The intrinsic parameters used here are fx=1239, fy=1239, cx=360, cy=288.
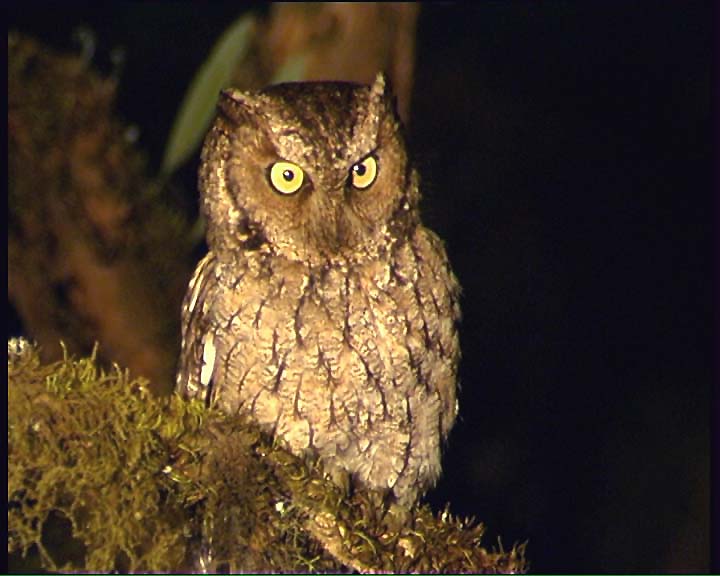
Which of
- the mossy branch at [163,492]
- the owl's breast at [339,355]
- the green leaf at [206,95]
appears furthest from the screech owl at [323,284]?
the green leaf at [206,95]

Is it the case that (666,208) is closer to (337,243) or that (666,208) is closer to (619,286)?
(619,286)

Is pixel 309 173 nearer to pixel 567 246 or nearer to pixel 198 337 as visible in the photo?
pixel 198 337

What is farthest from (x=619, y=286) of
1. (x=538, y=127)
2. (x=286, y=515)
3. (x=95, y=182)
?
(x=286, y=515)

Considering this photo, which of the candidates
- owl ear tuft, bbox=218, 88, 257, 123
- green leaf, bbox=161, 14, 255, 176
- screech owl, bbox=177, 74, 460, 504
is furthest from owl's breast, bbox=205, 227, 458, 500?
green leaf, bbox=161, 14, 255, 176

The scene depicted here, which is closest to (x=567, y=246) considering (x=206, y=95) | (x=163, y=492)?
(x=206, y=95)

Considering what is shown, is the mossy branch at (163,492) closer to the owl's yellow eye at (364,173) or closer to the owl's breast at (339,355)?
the owl's breast at (339,355)

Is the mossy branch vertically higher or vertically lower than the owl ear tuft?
lower

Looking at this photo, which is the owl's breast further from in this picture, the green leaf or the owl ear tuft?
the green leaf
